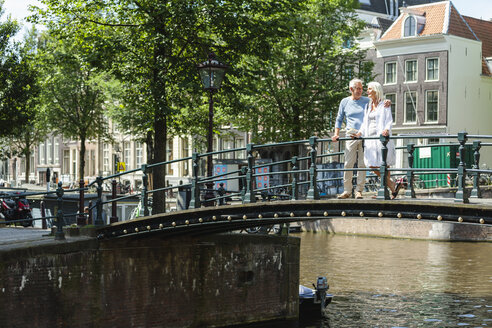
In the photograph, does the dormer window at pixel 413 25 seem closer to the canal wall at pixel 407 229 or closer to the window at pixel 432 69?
the window at pixel 432 69

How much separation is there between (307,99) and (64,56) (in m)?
17.1

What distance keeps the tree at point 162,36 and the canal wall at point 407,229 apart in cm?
1360

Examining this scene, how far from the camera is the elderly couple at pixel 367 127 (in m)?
10.7

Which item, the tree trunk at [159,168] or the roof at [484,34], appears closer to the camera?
the tree trunk at [159,168]

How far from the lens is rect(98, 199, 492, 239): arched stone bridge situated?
966cm

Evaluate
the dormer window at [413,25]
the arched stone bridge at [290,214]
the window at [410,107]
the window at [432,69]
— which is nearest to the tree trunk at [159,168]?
the arched stone bridge at [290,214]

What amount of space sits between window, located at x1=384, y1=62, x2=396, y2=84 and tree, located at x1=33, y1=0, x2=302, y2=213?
82.2 ft

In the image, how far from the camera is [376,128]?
10906mm

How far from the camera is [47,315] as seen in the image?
1273cm

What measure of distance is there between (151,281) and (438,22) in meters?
32.2

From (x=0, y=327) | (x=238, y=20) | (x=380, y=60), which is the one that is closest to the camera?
(x=0, y=327)

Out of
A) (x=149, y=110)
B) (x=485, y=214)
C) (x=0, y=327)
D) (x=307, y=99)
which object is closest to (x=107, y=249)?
(x=0, y=327)

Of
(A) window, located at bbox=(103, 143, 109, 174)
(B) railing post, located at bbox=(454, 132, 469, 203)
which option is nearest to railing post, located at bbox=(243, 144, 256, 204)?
(B) railing post, located at bbox=(454, 132, 469, 203)

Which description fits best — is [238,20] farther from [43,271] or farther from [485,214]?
[485,214]
